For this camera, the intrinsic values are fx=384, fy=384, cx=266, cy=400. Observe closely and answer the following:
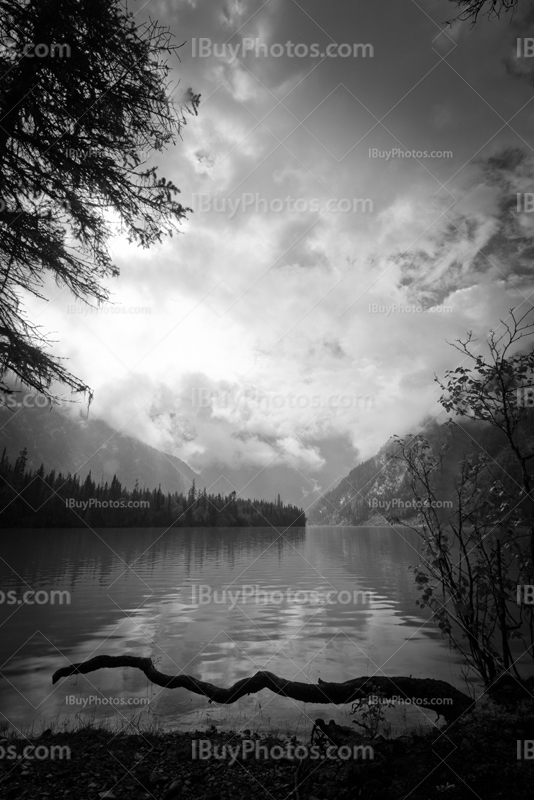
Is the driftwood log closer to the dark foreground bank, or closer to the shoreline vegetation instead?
the dark foreground bank

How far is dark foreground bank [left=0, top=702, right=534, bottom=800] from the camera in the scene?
387cm

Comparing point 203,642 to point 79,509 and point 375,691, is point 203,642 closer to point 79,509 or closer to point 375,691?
point 375,691

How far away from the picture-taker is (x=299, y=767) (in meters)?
4.35

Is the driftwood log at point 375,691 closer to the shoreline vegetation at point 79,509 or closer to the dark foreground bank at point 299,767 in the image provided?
the dark foreground bank at point 299,767

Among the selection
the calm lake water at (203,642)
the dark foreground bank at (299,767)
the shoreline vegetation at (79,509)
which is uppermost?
the dark foreground bank at (299,767)

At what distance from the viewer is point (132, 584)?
27.4 metres

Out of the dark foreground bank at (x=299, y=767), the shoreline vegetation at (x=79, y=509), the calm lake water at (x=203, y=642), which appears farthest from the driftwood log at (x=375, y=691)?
the shoreline vegetation at (x=79, y=509)

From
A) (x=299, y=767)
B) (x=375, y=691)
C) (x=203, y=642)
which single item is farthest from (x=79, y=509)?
(x=299, y=767)

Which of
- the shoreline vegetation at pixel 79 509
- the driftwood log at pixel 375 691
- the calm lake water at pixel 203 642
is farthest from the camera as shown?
the shoreline vegetation at pixel 79 509

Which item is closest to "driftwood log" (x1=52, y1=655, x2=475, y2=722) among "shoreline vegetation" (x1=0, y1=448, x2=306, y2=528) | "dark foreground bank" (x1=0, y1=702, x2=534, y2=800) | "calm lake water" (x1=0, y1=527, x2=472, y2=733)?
"dark foreground bank" (x1=0, y1=702, x2=534, y2=800)

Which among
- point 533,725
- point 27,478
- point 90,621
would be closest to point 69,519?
point 27,478

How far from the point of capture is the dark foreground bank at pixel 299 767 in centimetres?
387

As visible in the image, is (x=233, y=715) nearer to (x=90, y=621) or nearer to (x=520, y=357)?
(x=520, y=357)

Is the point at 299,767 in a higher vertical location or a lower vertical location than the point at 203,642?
higher
